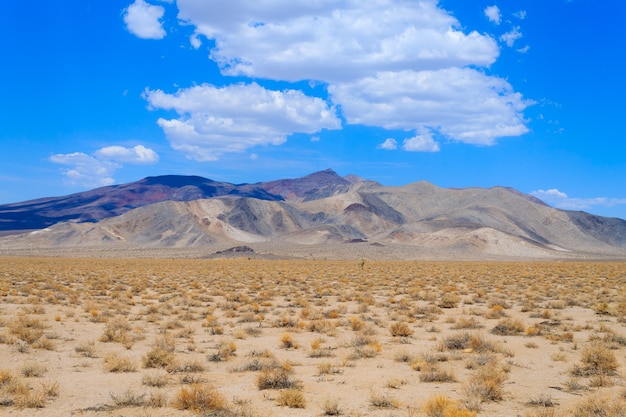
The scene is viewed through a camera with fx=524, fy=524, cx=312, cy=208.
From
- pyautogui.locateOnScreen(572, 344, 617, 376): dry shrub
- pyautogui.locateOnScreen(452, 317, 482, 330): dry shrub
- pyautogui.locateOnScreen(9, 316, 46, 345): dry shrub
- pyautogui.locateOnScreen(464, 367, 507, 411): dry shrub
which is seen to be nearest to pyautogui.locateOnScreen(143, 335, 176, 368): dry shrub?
pyautogui.locateOnScreen(9, 316, 46, 345): dry shrub

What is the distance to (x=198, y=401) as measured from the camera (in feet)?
28.5

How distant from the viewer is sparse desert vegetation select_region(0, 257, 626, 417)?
29.3 feet

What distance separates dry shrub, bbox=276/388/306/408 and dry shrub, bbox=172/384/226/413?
3.25 ft

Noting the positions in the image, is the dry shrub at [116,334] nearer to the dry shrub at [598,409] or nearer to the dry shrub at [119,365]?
the dry shrub at [119,365]

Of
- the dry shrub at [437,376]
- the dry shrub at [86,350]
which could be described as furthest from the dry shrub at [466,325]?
A: the dry shrub at [86,350]

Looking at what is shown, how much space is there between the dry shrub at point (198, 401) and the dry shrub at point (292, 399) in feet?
3.25

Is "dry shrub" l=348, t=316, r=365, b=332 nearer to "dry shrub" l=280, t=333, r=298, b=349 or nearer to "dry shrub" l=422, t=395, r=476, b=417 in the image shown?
"dry shrub" l=280, t=333, r=298, b=349

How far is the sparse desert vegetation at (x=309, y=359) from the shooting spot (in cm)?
893

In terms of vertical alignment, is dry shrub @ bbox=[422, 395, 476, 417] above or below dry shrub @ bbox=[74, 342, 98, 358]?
above

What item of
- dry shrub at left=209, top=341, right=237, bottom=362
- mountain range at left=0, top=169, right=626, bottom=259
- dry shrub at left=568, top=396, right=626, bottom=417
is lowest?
dry shrub at left=209, top=341, right=237, bottom=362

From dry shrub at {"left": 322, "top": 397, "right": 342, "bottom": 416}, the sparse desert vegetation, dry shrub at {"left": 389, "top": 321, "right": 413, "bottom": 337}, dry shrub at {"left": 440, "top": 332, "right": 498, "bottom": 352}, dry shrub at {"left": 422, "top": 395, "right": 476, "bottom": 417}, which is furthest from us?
dry shrub at {"left": 389, "top": 321, "right": 413, "bottom": 337}

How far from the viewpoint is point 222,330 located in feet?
54.9

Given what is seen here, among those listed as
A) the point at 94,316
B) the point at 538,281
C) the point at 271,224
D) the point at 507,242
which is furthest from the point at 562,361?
the point at 271,224

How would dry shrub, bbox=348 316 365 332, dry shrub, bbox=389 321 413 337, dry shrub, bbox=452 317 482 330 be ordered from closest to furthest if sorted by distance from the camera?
dry shrub, bbox=389 321 413 337, dry shrub, bbox=348 316 365 332, dry shrub, bbox=452 317 482 330
